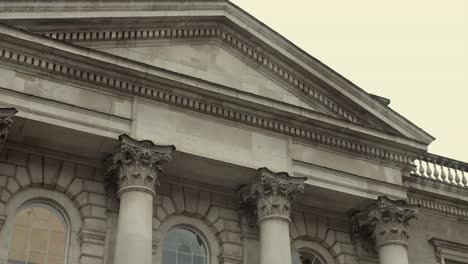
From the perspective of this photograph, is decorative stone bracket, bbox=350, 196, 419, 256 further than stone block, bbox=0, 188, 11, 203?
Yes

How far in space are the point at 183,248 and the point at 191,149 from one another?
8.83 ft

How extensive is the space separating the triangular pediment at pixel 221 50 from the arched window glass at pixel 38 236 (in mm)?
4326

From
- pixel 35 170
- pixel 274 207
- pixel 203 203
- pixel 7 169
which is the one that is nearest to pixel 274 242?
pixel 274 207

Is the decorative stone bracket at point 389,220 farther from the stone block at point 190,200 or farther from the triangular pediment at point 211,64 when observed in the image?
the stone block at point 190,200

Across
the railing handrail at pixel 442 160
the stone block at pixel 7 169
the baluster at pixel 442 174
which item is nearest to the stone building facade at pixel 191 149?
the stone block at pixel 7 169

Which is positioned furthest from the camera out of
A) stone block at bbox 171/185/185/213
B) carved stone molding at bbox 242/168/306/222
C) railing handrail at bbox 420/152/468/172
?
railing handrail at bbox 420/152/468/172

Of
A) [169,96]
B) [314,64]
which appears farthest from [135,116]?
[314,64]

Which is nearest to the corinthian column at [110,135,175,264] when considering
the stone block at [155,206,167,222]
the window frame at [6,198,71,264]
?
the stone block at [155,206,167,222]

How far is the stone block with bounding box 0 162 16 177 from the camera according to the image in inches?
805

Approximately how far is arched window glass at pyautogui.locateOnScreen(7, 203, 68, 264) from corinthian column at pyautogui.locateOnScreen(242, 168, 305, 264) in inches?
198

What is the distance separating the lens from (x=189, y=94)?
21.9 m

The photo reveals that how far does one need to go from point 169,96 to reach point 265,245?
4564 mm

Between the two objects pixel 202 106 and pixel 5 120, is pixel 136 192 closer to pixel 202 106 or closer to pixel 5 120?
pixel 202 106

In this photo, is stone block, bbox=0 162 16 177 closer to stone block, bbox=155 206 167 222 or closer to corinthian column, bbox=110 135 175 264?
corinthian column, bbox=110 135 175 264
